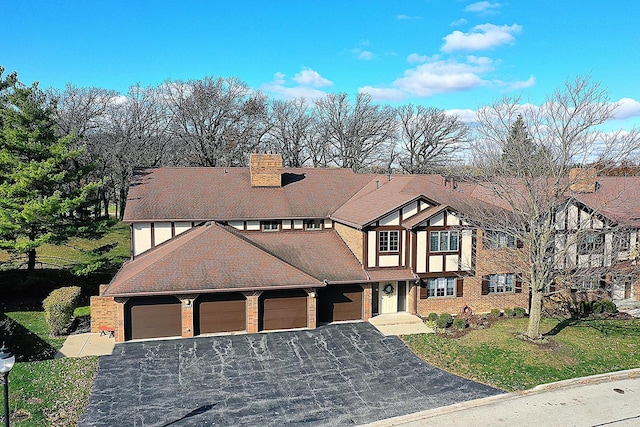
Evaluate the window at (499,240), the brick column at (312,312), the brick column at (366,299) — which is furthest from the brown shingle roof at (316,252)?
the window at (499,240)

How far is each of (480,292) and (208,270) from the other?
12.5 metres

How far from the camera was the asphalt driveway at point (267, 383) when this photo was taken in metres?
12.2

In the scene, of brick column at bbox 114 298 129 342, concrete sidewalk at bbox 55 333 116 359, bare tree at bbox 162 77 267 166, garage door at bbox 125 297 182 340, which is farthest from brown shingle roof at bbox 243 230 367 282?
bare tree at bbox 162 77 267 166

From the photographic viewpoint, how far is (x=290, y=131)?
4916 centimetres

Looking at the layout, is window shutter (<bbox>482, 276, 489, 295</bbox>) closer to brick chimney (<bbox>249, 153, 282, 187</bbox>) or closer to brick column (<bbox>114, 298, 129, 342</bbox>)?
brick chimney (<bbox>249, 153, 282, 187</bbox>)

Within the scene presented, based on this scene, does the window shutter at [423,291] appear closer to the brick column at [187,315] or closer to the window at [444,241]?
the window at [444,241]

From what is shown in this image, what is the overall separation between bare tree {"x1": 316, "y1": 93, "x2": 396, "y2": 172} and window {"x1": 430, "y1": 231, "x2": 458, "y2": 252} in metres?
Answer: 28.5

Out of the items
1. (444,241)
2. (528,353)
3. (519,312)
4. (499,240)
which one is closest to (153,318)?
(444,241)

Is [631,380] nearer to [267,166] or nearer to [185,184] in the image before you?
[267,166]

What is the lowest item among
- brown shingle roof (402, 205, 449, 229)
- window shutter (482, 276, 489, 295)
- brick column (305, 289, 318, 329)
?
brick column (305, 289, 318, 329)

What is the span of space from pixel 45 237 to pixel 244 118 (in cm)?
2799

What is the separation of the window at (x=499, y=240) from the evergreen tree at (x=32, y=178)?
18.9 metres

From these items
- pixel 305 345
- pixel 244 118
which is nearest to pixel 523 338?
pixel 305 345

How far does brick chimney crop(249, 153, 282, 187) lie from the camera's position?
2567cm
